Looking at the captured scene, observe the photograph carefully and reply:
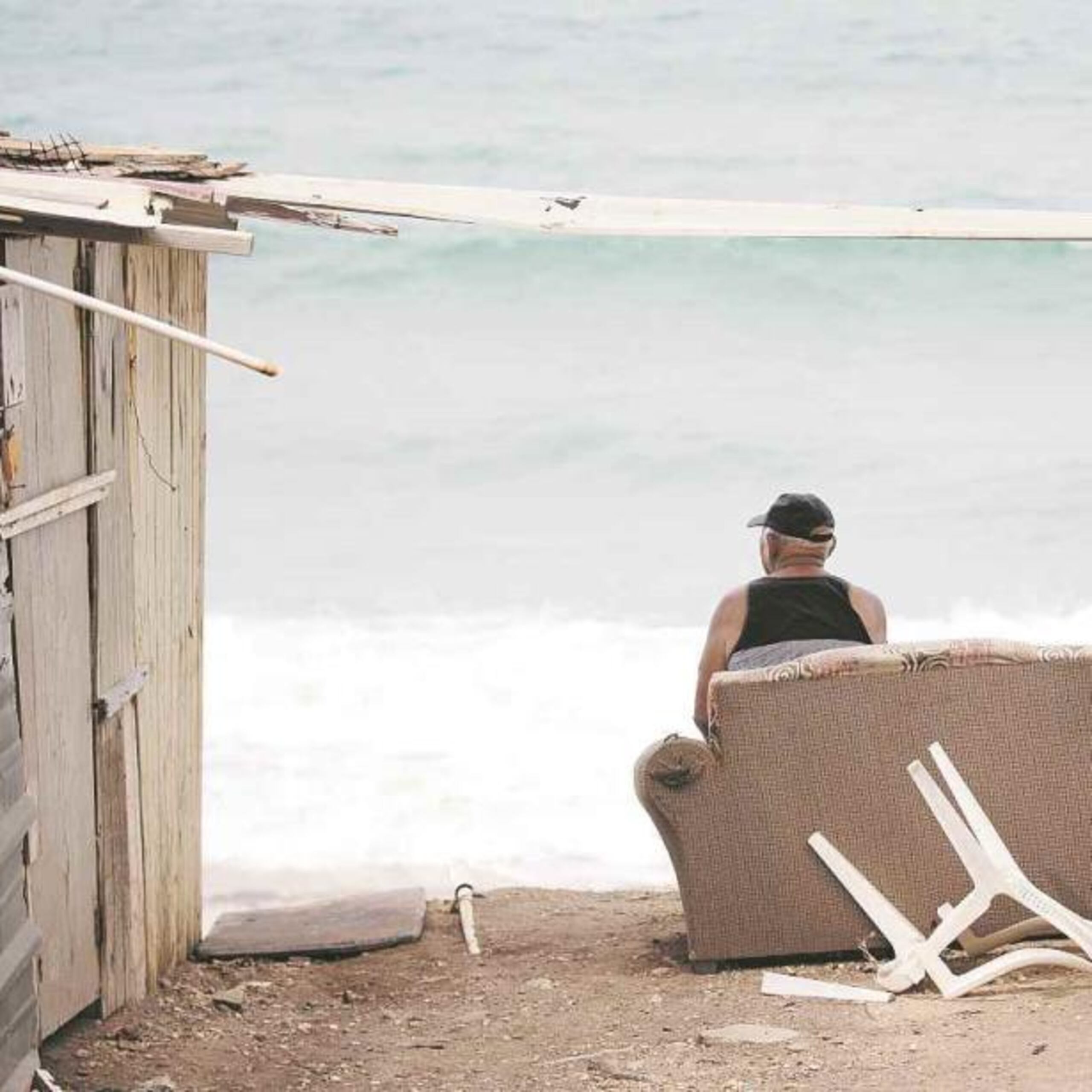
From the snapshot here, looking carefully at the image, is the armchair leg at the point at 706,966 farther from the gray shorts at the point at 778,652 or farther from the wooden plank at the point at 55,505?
the wooden plank at the point at 55,505

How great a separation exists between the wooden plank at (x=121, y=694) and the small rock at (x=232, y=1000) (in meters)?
1.11

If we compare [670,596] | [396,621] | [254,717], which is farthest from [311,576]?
[254,717]

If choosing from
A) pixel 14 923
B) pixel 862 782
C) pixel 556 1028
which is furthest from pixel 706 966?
pixel 14 923

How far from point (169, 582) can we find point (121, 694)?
0.76 m

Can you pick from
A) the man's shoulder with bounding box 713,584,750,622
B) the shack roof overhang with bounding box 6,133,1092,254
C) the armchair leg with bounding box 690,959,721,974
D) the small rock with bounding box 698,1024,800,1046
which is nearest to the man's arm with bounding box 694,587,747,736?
the man's shoulder with bounding box 713,584,750,622

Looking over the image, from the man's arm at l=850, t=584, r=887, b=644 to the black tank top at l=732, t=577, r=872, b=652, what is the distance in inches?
0.8

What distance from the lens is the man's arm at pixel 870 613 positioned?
24.4 ft

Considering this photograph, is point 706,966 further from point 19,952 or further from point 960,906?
point 19,952

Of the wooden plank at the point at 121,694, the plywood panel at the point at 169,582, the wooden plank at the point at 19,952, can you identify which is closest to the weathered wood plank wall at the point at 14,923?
the wooden plank at the point at 19,952

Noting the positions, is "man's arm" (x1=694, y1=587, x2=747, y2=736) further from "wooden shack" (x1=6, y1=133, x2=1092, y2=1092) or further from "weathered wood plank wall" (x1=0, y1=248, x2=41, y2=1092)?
"weathered wood plank wall" (x1=0, y1=248, x2=41, y2=1092)

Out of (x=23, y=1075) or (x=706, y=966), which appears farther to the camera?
(x=706, y=966)

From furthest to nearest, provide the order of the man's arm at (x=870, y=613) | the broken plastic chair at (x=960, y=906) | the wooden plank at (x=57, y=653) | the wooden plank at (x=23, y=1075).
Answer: the man's arm at (x=870, y=613) → the broken plastic chair at (x=960, y=906) → the wooden plank at (x=57, y=653) → the wooden plank at (x=23, y=1075)

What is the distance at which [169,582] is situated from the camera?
7.49m

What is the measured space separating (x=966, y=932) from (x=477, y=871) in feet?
12.0
